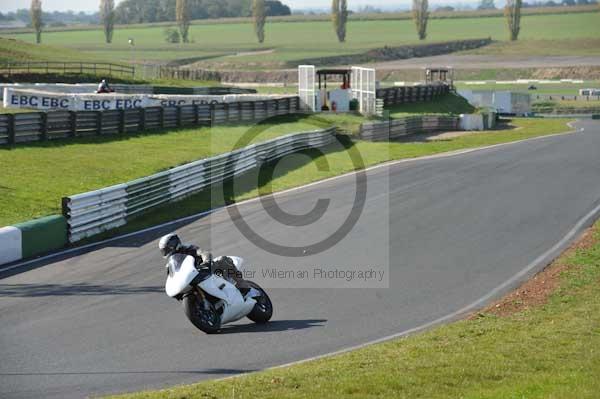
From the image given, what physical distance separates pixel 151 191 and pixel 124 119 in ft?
41.3

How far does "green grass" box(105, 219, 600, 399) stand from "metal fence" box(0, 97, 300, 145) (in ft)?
67.8

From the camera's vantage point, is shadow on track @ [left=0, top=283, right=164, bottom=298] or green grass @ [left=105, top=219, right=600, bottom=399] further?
shadow on track @ [left=0, top=283, right=164, bottom=298]

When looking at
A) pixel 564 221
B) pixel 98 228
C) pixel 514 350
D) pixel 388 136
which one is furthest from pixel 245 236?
pixel 388 136

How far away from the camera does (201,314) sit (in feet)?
41.7

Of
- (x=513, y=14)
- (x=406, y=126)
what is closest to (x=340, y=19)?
(x=513, y=14)

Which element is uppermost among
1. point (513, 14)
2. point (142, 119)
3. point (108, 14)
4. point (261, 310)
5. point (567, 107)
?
point (108, 14)

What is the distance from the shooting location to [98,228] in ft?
69.2

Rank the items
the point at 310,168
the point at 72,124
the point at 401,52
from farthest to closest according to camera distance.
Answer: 1. the point at 401,52
2. the point at 72,124
3. the point at 310,168

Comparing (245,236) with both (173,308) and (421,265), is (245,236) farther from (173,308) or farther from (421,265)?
(173,308)

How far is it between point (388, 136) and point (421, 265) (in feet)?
91.6

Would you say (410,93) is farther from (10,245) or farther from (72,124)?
(10,245)

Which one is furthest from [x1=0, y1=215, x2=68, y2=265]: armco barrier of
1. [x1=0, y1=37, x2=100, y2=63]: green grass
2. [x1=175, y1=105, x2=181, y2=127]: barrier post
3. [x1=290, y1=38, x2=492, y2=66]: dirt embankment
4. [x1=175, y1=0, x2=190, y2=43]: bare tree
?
[x1=175, y1=0, x2=190, y2=43]: bare tree

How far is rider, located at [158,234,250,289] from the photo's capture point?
1248cm

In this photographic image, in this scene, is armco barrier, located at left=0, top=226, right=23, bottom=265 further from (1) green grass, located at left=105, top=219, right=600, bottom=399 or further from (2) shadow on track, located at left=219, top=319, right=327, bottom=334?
(1) green grass, located at left=105, top=219, right=600, bottom=399
